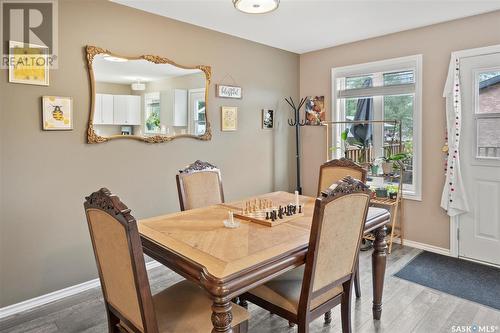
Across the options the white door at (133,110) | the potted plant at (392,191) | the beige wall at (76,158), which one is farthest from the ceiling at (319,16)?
the potted plant at (392,191)

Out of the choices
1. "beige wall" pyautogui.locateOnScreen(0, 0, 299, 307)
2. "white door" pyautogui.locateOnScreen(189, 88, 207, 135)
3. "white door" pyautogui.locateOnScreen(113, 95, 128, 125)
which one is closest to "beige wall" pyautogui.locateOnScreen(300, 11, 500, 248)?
"beige wall" pyautogui.locateOnScreen(0, 0, 299, 307)

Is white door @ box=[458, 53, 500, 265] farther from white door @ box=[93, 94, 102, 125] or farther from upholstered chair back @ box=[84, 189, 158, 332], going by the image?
white door @ box=[93, 94, 102, 125]

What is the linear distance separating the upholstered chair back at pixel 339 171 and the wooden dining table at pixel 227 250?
1.63 feet

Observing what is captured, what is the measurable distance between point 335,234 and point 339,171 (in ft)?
4.13

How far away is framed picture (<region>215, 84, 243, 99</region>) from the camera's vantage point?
3744mm

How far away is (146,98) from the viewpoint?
3146 mm

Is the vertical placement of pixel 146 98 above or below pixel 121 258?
above

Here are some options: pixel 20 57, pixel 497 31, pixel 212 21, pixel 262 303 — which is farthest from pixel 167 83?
pixel 497 31

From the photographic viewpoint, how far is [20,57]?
95.5 inches

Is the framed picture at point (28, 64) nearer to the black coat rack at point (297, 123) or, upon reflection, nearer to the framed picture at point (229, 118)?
the framed picture at point (229, 118)

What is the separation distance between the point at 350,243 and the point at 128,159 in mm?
2119

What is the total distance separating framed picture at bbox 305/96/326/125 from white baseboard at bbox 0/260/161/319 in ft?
10.7

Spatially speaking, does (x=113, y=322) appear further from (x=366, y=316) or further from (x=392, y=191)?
(x=392, y=191)

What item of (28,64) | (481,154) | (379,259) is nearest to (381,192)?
(481,154)
